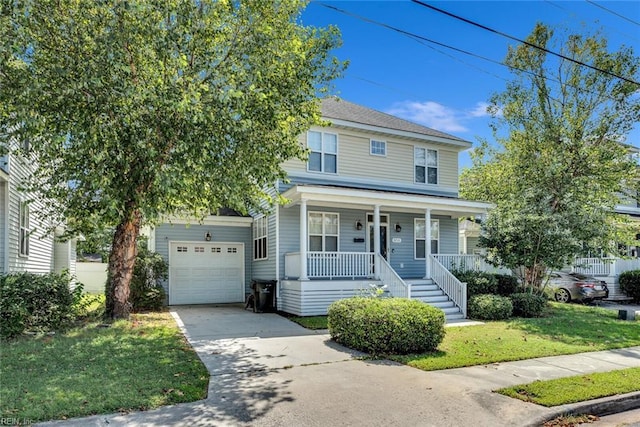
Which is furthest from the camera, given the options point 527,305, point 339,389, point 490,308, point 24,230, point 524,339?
→ point 527,305

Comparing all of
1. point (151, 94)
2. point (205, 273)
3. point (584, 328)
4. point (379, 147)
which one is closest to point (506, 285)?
point (584, 328)

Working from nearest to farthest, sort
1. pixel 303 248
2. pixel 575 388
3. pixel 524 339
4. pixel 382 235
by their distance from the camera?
pixel 575 388 → pixel 524 339 → pixel 303 248 → pixel 382 235

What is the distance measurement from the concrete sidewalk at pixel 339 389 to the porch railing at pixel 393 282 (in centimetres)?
412

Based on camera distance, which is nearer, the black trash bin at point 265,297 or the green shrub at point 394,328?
the green shrub at point 394,328

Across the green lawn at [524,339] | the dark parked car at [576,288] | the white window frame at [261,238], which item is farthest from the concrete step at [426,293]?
the dark parked car at [576,288]

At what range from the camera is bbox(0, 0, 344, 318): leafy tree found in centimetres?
751

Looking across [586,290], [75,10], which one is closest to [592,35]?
[586,290]

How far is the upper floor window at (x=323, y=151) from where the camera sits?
616 inches

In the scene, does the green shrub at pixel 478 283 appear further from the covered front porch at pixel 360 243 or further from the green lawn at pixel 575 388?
the green lawn at pixel 575 388

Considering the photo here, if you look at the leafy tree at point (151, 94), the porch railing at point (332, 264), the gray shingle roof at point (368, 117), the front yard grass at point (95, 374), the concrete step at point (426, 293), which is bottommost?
the front yard grass at point (95, 374)

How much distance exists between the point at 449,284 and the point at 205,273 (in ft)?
30.3

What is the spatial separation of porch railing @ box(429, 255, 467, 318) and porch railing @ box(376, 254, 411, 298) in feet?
5.62

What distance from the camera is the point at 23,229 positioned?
12.3 metres

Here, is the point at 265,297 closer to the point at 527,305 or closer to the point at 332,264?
the point at 332,264
